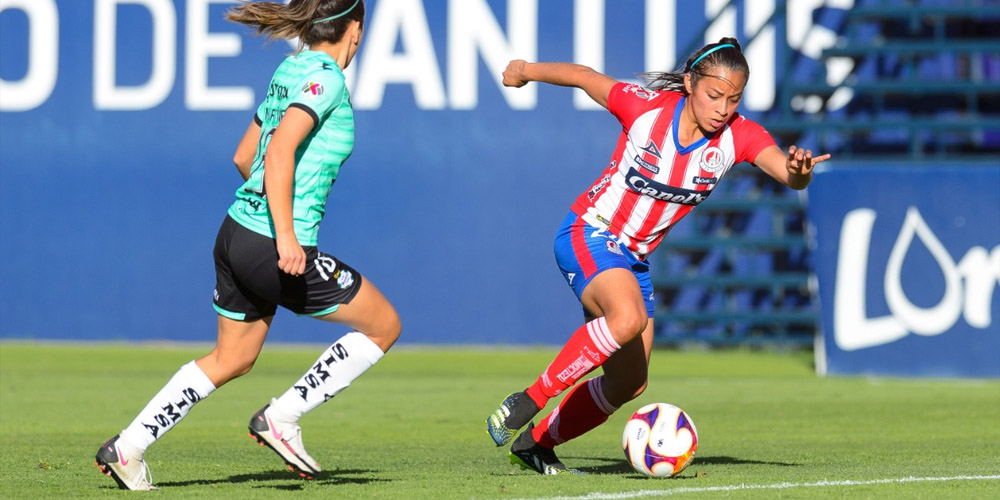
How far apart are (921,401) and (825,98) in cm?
666

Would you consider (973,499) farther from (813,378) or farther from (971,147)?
(971,147)

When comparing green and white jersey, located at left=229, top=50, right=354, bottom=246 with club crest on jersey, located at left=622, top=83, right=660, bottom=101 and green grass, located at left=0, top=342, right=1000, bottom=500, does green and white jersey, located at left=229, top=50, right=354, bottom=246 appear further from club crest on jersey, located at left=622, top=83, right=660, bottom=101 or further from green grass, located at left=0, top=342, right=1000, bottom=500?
club crest on jersey, located at left=622, top=83, right=660, bottom=101

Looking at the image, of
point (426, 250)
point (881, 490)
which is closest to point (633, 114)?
point (881, 490)

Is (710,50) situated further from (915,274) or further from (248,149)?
(915,274)

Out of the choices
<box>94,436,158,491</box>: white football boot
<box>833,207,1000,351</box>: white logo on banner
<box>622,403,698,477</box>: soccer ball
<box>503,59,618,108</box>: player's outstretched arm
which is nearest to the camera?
<box>94,436,158,491</box>: white football boot

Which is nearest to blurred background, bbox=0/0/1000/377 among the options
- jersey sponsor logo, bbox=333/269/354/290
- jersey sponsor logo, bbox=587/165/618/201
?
jersey sponsor logo, bbox=587/165/618/201

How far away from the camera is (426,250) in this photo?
1667 cm

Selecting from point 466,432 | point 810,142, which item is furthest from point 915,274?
point 466,432

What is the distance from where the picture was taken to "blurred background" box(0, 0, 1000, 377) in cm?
1631

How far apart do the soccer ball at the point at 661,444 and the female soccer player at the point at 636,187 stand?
0.90 feet

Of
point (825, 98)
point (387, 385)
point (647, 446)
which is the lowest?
point (387, 385)

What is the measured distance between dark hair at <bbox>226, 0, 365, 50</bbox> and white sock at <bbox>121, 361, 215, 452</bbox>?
1320 millimetres

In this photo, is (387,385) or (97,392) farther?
(387,385)

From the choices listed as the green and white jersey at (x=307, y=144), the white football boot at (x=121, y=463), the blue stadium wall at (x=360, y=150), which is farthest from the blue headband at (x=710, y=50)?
the blue stadium wall at (x=360, y=150)
